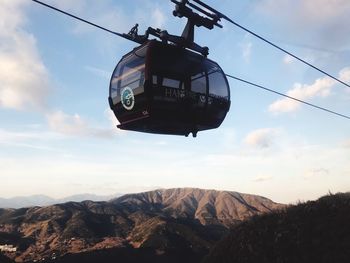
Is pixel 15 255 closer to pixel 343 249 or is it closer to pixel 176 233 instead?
pixel 176 233

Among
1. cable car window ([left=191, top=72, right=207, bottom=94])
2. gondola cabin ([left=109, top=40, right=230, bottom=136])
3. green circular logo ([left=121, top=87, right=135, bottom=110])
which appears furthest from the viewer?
cable car window ([left=191, top=72, right=207, bottom=94])

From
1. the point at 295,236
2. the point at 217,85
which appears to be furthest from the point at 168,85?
the point at 295,236

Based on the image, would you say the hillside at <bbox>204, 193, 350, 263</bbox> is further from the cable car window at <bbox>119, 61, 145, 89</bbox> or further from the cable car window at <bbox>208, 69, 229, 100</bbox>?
the cable car window at <bbox>119, 61, 145, 89</bbox>

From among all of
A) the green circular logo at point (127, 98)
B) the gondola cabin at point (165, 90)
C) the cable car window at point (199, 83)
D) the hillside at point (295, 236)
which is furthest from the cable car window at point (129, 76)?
the hillside at point (295, 236)

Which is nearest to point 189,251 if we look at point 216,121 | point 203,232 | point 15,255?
point 203,232

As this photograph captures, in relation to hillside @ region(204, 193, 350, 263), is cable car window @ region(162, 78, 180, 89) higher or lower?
higher

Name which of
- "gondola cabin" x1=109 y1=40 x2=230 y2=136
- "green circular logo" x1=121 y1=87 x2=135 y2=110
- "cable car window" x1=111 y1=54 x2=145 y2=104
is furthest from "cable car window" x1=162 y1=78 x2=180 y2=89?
→ "green circular logo" x1=121 y1=87 x2=135 y2=110

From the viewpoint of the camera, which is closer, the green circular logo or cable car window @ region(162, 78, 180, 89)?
cable car window @ region(162, 78, 180, 89)

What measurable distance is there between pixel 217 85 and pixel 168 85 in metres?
2.71

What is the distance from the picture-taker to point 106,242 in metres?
179

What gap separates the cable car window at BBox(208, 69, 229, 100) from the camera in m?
15.7

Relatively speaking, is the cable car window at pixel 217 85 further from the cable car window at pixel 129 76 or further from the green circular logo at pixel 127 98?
the green circular logo at pixel 127 98

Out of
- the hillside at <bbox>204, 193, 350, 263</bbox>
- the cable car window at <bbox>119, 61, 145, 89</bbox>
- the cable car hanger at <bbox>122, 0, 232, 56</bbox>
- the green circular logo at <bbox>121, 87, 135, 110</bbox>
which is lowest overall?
the hillside at <bbox>204, 193, 350, 263</bbox>

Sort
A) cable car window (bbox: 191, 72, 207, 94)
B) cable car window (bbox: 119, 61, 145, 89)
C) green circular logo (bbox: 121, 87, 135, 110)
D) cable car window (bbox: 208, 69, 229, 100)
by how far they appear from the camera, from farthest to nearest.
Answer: cable car window (bbox: 208, 69, 229, 100) → cable car window (bbox: 191, 72, 207, 94) → green circular logo (bbox: 121, 87, 135, 110) → cable car window (bbox: 119, 61, 145, 89)
